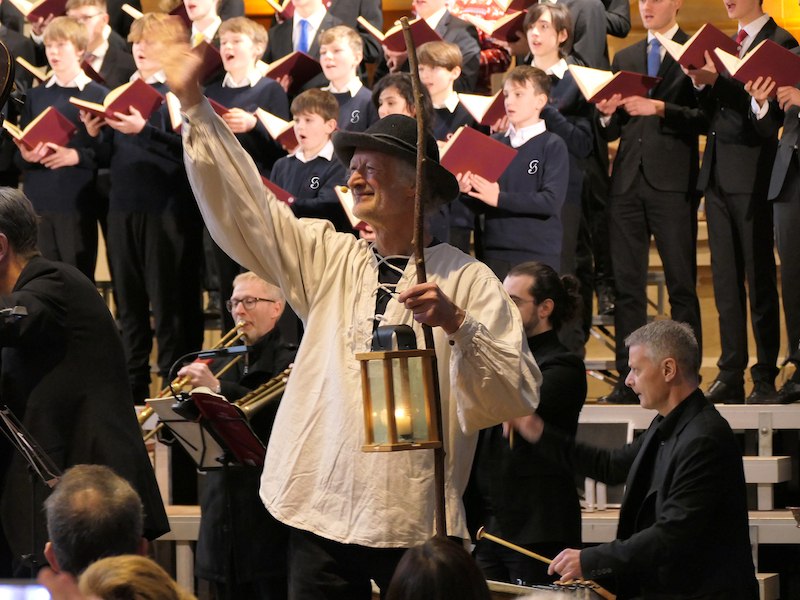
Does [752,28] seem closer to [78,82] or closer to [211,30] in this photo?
[211,30]

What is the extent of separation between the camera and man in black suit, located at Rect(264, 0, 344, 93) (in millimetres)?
Result: 7668

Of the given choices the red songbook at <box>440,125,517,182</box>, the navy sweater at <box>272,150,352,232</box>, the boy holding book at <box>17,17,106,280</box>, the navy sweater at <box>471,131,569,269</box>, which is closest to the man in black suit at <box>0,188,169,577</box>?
the red songbook at <box>440,125,517,182</box>

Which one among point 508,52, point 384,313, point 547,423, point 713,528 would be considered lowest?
point 713,528

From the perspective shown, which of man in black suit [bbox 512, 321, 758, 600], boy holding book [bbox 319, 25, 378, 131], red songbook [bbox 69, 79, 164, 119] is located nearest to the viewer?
man in black suit [bbox 512, 321, 758, 600]

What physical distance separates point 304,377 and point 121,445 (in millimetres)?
909

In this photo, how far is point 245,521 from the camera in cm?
494

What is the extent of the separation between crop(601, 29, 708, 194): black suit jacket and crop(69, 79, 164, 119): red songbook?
221cm

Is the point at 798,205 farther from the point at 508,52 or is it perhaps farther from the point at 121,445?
the point at 121,445

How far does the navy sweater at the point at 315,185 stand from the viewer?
20.5ft

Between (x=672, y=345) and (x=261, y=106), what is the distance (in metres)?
3.49

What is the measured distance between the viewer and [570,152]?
6.62 m

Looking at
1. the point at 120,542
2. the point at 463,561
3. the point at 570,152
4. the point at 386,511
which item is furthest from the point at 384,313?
the point at 570,152

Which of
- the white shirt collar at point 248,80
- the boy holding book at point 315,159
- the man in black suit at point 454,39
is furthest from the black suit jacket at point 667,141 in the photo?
the white shirt collar at point 248,80

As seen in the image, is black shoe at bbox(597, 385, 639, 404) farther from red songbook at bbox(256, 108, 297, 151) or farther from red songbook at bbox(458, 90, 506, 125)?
red songbook at bbox(256, 108, 297, 151)
